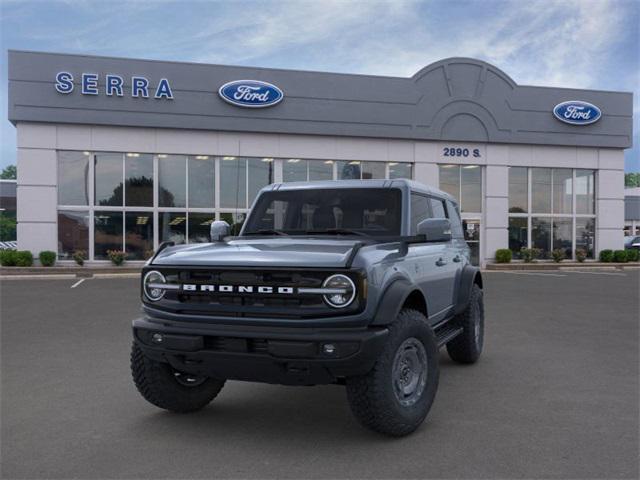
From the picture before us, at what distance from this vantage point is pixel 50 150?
2134cm

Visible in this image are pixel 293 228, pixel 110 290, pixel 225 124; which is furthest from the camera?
pixel 225 124

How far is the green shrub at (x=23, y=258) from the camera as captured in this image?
20516 mm

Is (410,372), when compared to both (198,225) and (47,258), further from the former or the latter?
(47,258)

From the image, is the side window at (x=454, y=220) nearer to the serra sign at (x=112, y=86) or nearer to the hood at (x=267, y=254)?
the hood at (x=267, y=254)

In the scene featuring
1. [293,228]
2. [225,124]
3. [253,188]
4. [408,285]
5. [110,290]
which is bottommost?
[110,290]

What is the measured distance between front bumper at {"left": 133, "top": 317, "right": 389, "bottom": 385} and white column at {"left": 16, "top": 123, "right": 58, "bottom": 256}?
19.7 m

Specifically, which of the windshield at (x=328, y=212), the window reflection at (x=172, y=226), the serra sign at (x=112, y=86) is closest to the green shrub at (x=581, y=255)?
the window reflection at (x=172, y=226)

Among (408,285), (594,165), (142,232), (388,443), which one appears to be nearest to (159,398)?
(388,443)

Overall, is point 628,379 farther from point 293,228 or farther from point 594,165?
point 594,165

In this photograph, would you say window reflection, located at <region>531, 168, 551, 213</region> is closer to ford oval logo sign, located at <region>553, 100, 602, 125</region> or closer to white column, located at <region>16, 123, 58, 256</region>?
ford oval logo sign, located at <region>553, 100, 602, 125</region>

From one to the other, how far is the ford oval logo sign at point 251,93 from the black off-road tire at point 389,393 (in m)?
19.9

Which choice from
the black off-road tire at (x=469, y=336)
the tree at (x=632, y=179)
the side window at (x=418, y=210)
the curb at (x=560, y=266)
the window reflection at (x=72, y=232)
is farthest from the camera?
the tree at (x=632, y=179)

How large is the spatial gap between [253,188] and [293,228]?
18222 mm

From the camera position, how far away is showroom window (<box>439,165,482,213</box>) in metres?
25.3
